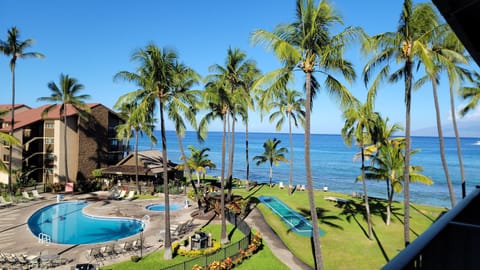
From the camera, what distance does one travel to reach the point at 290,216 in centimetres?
→ 2558

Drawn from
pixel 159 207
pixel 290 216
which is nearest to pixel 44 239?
pixel 159 207

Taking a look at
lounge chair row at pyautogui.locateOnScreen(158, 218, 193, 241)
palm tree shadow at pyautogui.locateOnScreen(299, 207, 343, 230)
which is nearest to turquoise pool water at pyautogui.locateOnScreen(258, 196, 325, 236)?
palm tree shadow at pyautogui.locateOnScreen(299, 207, 343, 230)

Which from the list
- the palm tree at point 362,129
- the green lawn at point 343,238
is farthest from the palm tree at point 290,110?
the palm tree at point 362,129

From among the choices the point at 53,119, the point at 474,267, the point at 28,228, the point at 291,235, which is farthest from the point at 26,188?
the point at 474,267

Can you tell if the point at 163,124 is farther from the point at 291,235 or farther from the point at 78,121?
the point at 78,121

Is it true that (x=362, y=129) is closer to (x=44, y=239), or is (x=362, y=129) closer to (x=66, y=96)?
(x=44, y=239)

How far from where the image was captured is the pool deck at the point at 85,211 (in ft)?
58.6

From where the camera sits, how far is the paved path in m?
15.5

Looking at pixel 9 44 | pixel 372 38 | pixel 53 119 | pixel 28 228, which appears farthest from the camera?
pixel 53 119

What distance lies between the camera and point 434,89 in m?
16.5

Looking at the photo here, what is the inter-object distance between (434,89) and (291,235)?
1239 cm

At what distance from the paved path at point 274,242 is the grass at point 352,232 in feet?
1.48

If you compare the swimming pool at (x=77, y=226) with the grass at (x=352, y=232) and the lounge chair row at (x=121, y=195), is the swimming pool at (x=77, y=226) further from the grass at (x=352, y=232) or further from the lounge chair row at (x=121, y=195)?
the grass at (x=352, y=232)

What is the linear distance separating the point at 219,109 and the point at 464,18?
18342 mm
